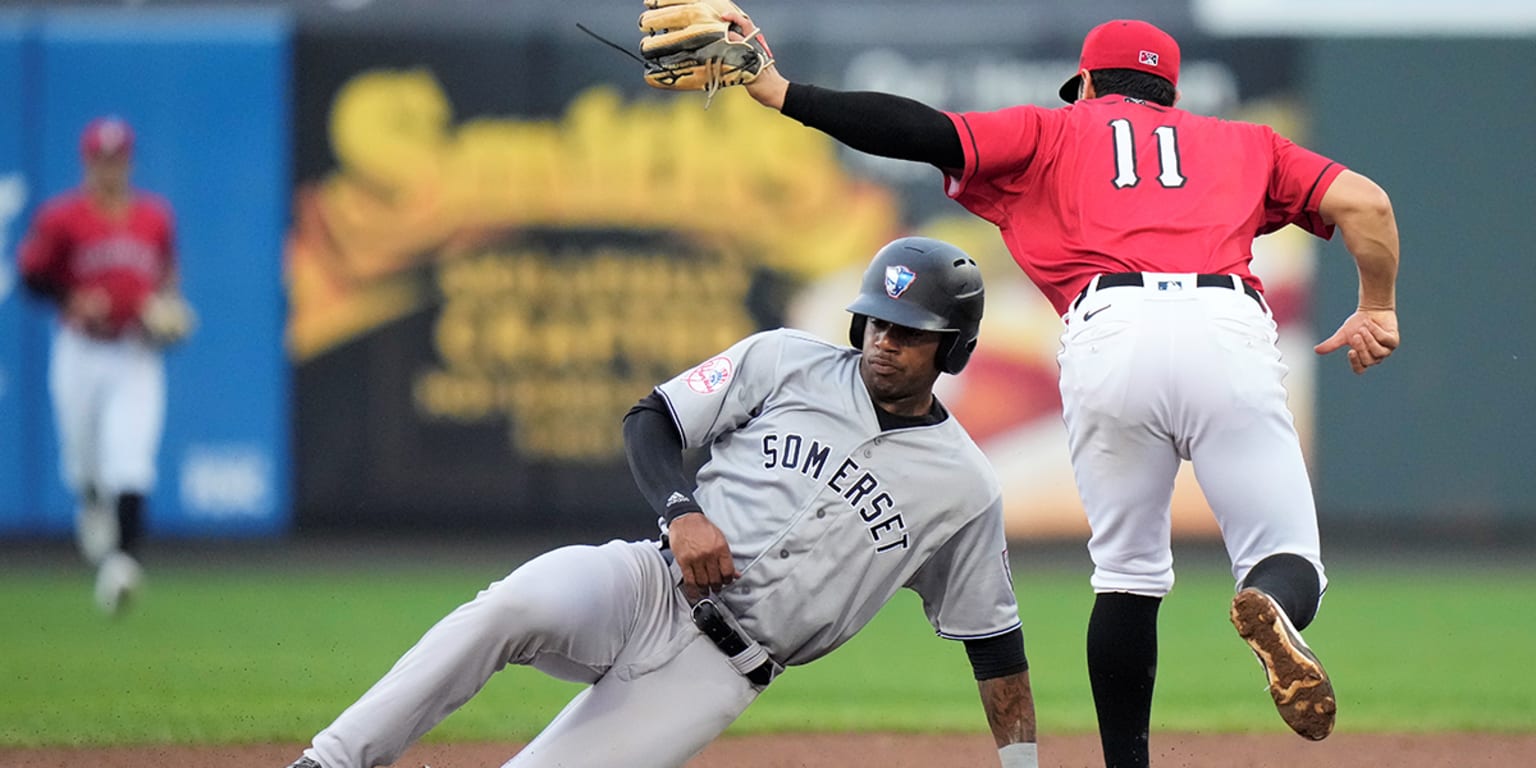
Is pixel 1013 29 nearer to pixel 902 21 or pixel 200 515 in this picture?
pixel 902 21

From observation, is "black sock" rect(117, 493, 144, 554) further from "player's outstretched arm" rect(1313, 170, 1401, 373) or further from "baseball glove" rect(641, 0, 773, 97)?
"player's outstretched arm" rect(1313, 170, 1401, 373)

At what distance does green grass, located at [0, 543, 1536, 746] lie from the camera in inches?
239

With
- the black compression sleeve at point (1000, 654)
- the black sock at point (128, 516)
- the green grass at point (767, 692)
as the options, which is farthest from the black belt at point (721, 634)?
the black sock at point (128, 516)

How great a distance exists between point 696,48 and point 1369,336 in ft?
5.12

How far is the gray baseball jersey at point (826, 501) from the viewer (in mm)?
3727

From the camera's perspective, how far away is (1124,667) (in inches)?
154

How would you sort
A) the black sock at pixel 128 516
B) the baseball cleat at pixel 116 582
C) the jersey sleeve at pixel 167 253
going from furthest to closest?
the jersey sleeve at pixel 167 253 → the black sock at pixel 128 516 → the baseball cleat at pixel 116 582

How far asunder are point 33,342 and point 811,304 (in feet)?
15.7

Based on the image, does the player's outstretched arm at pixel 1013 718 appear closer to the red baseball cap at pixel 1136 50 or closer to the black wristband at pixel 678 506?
the black wristband at pixel 678 506

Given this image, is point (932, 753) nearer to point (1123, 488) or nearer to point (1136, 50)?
point (1123, 488)

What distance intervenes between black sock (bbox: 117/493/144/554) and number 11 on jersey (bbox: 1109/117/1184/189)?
585 cm

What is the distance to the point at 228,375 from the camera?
11477 millimetres

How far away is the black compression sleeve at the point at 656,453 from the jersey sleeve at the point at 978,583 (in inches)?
23.2

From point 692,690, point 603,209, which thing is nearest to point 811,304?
point 603,209
